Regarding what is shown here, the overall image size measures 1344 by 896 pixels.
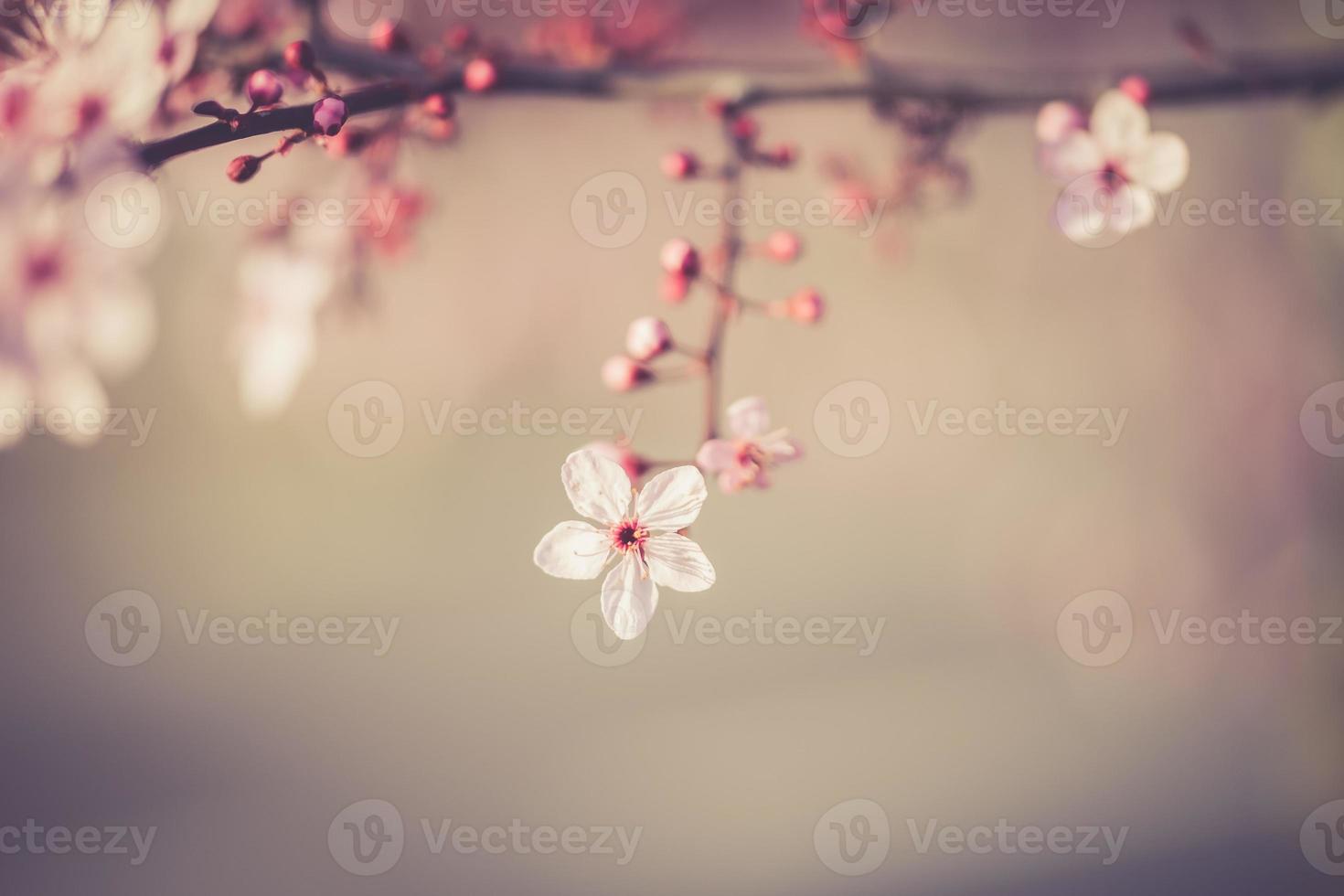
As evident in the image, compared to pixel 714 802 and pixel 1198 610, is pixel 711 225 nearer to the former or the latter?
pixel 714 802

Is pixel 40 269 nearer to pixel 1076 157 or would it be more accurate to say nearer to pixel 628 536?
pixel 628 536

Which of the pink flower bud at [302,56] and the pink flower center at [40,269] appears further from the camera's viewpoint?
the pink flower center at [40,269]

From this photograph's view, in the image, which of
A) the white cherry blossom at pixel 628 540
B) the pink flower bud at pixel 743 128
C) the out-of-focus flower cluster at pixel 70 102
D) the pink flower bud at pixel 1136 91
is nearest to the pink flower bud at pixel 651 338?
the white cherry blossom at pixel 628 540

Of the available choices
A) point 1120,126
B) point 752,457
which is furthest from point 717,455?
point 1120,126

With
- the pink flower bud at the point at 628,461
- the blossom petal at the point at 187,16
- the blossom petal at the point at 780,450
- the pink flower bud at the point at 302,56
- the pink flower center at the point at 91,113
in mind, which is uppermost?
the blossom petal at the point at 187,16

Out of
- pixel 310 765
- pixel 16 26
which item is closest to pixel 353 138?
pixel 16 26

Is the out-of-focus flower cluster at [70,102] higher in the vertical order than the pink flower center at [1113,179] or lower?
lower

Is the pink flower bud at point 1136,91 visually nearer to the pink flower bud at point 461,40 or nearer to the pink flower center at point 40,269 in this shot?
the pink flower bud at point 461,40
